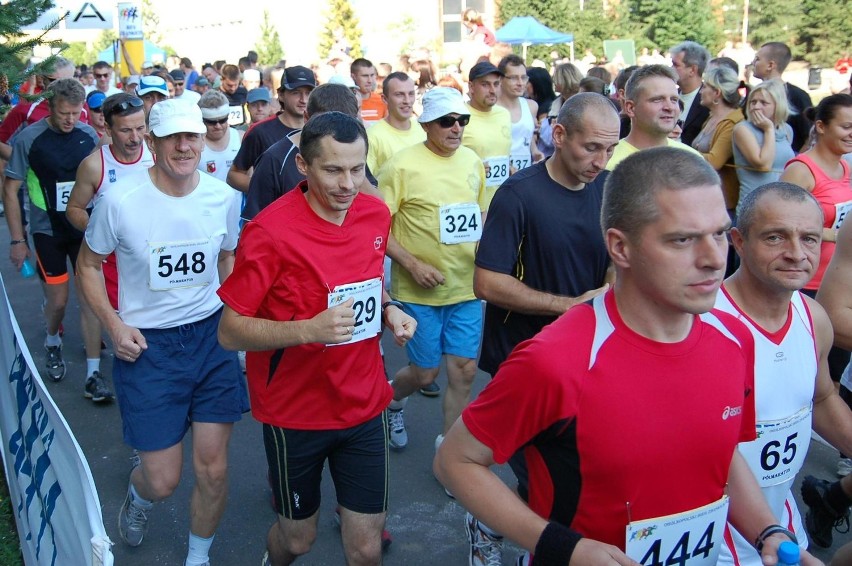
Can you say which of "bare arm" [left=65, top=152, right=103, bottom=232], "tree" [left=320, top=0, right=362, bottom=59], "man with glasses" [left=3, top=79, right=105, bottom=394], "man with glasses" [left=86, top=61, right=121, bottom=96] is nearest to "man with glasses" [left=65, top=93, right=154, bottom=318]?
"bare arm" [left=65, top=152, right=103, bottom=232]

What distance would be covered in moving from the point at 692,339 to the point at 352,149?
1.80 metres

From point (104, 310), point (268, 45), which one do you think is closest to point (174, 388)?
point (104, 310)

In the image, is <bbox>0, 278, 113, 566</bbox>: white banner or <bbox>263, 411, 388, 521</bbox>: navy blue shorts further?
<bbox>263, 411, 388, 521</bbox>: navy blue shorts

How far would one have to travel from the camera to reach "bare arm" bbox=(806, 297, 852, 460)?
3.19 m

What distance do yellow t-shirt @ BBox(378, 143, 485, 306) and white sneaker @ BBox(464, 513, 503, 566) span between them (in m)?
1.60

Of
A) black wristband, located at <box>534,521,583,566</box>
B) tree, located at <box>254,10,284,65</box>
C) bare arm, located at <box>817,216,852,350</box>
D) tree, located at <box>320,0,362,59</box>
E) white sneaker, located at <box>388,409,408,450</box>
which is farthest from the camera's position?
tree, located at <box>254,10,284,65</box>

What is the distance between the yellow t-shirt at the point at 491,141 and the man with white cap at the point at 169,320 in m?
3.27

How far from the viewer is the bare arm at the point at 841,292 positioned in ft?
12.2

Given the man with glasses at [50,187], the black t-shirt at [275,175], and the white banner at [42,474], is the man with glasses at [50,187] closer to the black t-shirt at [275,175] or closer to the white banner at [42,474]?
the black t-shirt at [275,175]

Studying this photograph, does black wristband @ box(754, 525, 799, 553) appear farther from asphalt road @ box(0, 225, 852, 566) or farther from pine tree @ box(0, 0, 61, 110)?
pine tree @ box(0, 0, 61, 110)

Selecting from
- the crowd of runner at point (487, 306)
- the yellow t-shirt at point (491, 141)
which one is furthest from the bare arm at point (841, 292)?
the yellow t-shirt at point (491, 141)

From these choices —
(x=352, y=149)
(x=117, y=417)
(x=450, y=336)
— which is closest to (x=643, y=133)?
(x=450, y=336)

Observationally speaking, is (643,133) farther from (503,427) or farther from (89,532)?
(89,532)

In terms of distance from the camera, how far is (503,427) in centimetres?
213
